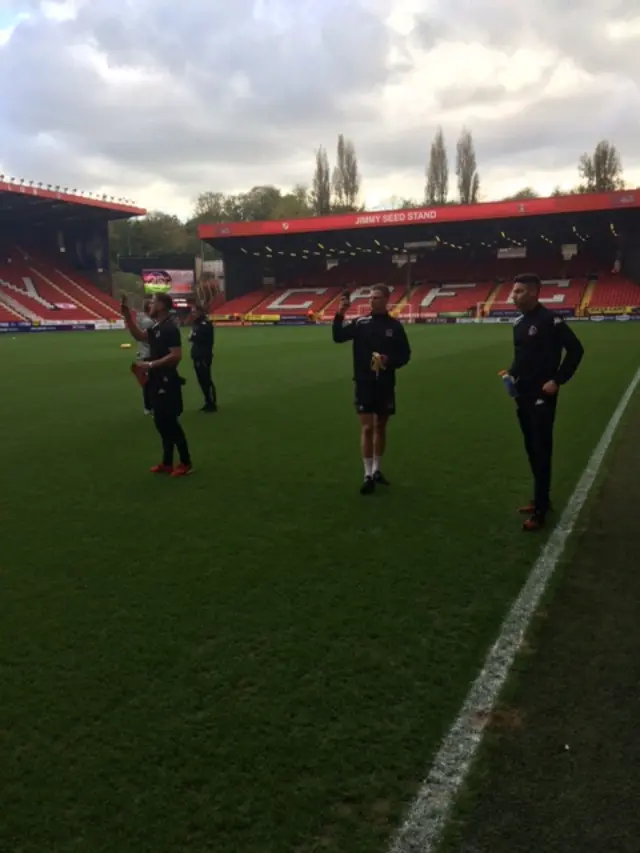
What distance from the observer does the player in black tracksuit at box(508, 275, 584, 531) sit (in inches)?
211

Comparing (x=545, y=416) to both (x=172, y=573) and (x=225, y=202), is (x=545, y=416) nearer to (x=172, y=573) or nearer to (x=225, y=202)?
(x=172, y=573)

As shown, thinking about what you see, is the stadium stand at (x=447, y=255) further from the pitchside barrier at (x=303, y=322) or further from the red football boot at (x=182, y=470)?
the red football boot at (x=182, y=470)

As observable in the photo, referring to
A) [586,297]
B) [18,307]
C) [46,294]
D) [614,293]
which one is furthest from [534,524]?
[46,294]

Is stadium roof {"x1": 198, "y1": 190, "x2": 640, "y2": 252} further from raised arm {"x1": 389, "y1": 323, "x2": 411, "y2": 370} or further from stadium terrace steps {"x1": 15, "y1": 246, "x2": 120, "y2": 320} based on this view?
raised arm {"x1": 389, "y1": 323, "x2": 411, "y2": 370}

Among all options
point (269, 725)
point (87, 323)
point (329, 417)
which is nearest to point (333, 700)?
point (269, 725)

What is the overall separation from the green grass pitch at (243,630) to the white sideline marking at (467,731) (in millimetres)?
64

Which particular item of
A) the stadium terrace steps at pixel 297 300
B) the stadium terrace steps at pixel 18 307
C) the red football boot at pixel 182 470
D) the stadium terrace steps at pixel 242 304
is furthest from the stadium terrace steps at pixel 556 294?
the red football boot at pixel 182 470

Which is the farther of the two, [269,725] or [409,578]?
[409,578]

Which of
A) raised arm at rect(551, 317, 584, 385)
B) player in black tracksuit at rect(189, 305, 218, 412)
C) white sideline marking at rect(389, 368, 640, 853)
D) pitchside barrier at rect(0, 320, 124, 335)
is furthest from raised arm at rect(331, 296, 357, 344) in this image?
pitchside barrier at rect(0, 320, 124, 335)

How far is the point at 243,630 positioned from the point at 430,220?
148 feet

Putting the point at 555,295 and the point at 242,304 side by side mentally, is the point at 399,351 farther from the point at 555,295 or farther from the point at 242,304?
the point at 242,304

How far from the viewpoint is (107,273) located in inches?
2336

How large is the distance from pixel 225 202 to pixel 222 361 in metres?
73.7

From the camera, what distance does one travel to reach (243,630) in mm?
3842
